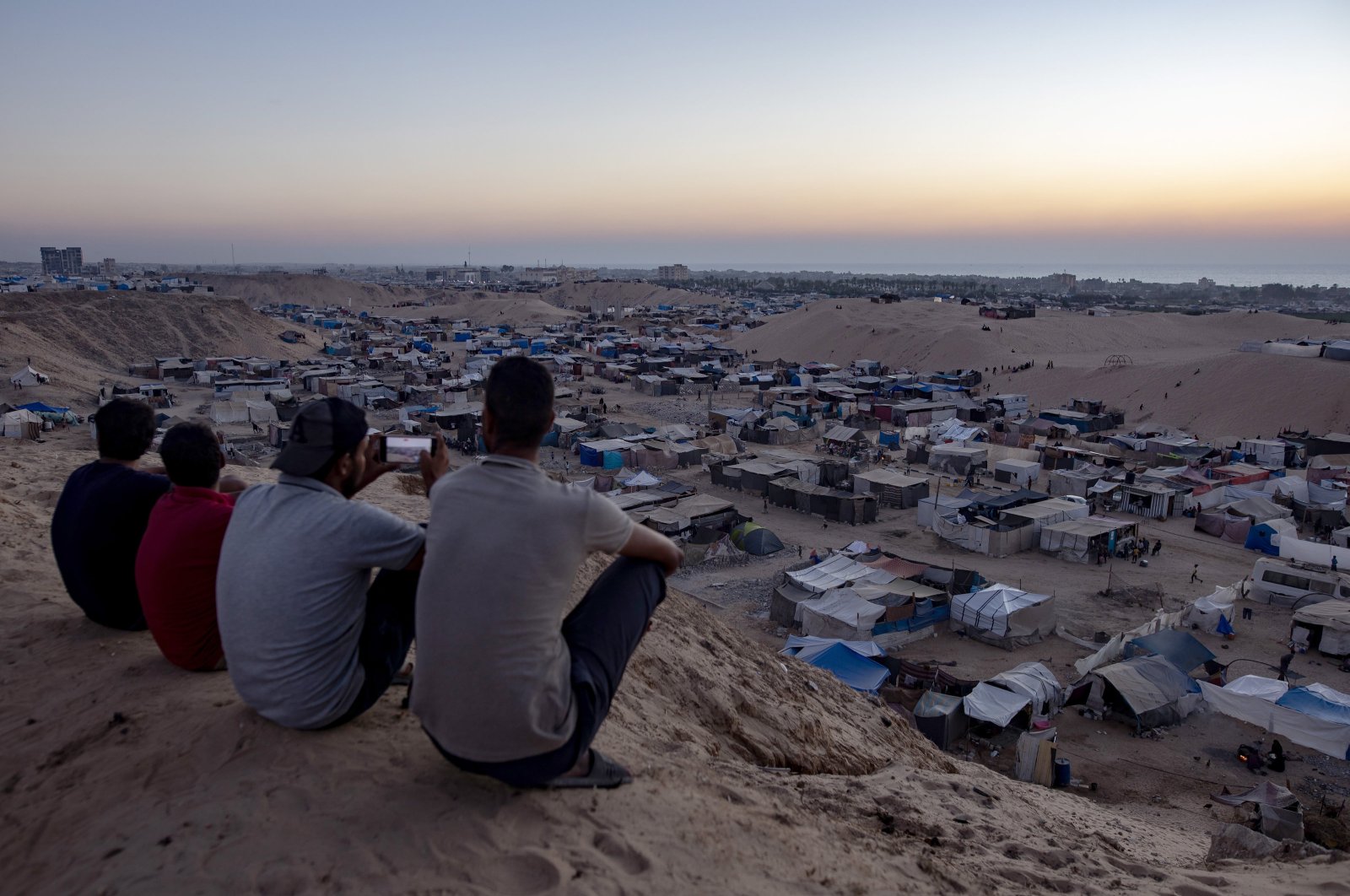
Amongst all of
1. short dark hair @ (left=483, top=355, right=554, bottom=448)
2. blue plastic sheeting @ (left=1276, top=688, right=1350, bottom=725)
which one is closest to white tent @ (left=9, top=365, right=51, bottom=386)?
short dark hair @ (left=483, top=355, right=554, bottom=448)

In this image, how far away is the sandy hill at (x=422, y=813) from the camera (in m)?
2.52

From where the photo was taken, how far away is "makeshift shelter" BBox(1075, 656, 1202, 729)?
12148 mm

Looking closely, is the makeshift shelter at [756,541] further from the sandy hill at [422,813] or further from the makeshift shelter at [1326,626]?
the sandy hill at [422,813]

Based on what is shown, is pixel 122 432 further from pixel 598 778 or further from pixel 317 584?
pixel 598 778

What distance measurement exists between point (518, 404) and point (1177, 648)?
14.9 m

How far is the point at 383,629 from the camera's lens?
3037mm

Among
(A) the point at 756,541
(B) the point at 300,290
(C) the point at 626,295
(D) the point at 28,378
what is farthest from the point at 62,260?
(A) the point at 756,541

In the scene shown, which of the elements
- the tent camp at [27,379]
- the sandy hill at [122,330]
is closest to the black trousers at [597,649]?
the tent camp at [27,379]

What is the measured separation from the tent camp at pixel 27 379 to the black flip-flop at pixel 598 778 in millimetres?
40085

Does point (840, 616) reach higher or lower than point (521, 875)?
lower

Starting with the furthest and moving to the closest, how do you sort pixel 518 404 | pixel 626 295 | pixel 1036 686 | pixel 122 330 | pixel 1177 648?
pixel 626 295, pixel 122 330, pixel 1177 648, pixel 1036 686, pixel 518 404

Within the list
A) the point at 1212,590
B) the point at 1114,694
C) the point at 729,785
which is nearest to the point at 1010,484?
the point at 1212,590

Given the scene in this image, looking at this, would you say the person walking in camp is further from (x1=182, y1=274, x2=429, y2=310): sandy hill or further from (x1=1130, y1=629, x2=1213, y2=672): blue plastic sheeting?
(x1=182, y1=274, x2=429, y2=310): sandy hill

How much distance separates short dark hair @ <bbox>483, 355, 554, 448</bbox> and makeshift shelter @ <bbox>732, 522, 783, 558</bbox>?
1738cm
